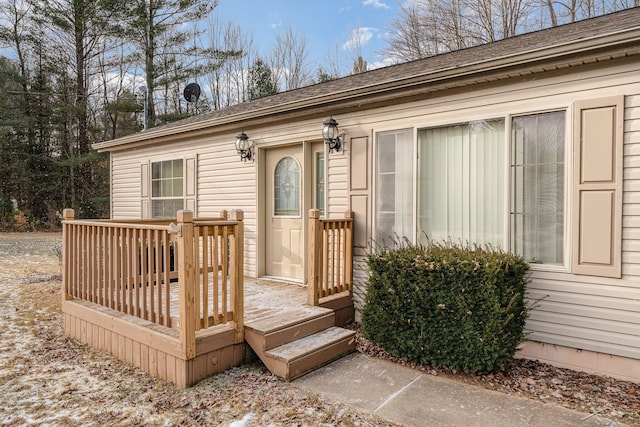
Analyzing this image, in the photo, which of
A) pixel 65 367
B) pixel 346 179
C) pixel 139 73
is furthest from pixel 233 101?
pixel 65 367

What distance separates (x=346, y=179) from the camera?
485cm

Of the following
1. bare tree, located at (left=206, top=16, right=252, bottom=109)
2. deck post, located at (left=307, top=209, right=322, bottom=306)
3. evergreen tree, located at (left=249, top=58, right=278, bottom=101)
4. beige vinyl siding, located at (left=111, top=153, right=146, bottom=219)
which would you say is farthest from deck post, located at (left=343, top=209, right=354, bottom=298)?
bare tree, located at (left=206, top=16, right=252, bottom=109)

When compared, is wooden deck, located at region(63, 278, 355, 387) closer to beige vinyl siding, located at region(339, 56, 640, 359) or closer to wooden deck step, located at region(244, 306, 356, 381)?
wooden deck step, located at region(244, 306, 356, 381)

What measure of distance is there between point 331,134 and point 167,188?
380 centimetres

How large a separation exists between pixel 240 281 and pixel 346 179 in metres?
2.08

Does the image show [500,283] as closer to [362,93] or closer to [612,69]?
[612,69]

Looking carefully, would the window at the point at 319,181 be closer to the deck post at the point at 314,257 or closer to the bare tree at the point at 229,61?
the deck post at the point at 314,257

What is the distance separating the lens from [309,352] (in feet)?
10.8

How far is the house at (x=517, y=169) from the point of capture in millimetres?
3156

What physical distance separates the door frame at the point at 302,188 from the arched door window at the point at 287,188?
16 cm

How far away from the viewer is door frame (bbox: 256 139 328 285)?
17.4 ft

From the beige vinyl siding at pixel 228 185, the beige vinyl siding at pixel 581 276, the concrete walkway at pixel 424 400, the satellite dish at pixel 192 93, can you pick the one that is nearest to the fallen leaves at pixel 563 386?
the concrete walkway at pixel 424 400

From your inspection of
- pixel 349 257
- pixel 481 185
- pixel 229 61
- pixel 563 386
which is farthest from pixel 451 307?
pixel 229 61

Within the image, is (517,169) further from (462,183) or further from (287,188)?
(287,188)
